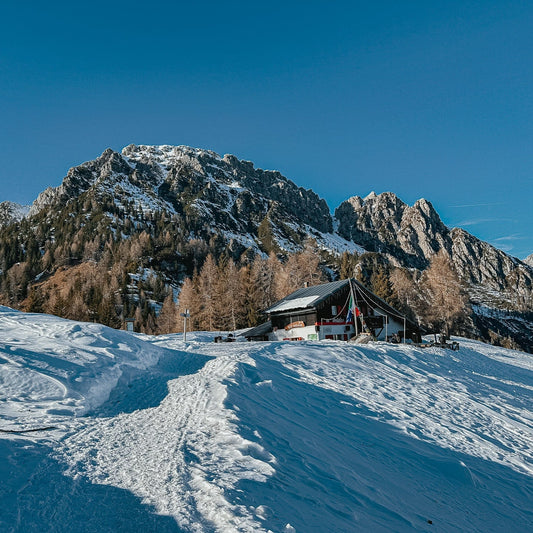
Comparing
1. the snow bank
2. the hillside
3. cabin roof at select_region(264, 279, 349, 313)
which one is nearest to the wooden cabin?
cabin roof at select_region(264, 279, 349, 313)

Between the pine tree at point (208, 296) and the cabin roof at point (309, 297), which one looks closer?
the cabin roof at point (309, 297)

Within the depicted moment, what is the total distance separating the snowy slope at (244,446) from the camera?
15.0 ft

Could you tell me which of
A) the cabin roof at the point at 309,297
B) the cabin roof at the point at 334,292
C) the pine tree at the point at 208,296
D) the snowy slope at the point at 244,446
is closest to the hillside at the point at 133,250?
the pine tree at the point at 208,296

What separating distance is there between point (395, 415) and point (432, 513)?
5.08 metres

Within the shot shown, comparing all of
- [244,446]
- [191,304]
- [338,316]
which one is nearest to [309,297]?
[338,316]

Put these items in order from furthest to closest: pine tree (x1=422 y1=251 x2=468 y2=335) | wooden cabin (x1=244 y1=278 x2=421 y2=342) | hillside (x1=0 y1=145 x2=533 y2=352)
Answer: hillside (x1=0 y1=145 x2=533 y2=352)
pine tree (x1=422 y1=251 x2=468 y2=335)
wooden cabin (x1=244 y1=278 x2=421 y2=342)

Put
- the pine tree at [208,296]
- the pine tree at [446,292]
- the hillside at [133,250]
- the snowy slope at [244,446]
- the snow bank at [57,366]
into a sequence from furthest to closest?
the hillside at [133,250], the pine tree at [208,296], the pine tree at [446,292], the snow bank at [57,366], the snowy slope at [244,446]

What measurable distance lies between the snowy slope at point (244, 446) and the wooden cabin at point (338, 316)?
18.3 metres

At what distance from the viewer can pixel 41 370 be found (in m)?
10.3

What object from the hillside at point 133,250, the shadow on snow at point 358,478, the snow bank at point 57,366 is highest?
the hillside at point 133,250

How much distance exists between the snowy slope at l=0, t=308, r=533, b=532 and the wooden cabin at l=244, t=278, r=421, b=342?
60.0ft

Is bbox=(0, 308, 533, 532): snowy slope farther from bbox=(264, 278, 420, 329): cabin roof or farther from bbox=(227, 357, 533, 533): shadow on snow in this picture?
bbox=(264, 278, 420, 329): cabin roof

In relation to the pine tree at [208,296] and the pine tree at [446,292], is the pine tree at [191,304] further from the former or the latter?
the pine tree at [446,292]

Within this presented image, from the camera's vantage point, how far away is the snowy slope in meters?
4.57
